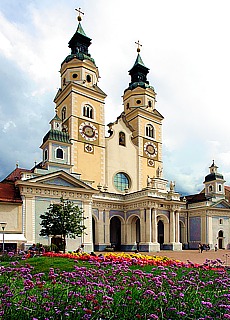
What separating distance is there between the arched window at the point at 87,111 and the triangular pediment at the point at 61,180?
1375 cm

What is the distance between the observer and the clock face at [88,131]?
143 feet

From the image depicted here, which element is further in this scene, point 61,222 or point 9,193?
point 9,193

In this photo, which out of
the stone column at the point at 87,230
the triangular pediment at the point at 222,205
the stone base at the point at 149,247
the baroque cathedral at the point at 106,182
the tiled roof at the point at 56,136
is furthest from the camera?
the triangular pediment at the point at 222,205

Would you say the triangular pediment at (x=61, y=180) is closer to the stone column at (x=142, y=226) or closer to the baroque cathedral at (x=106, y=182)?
the baroque cathedral at (x=106, y=182)

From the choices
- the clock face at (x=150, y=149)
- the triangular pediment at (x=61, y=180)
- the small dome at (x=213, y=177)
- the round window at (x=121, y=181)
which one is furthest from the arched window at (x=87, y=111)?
the small dome at (x=213, y=177)

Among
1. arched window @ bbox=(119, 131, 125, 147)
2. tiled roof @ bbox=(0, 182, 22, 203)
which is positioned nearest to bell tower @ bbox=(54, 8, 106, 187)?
arched window @ bbox=(119, 131, 125, 147)

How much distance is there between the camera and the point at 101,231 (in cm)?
4084

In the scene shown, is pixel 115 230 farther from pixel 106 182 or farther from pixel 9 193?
pixel 9 193

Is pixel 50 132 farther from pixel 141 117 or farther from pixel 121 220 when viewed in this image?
pixel 141 117

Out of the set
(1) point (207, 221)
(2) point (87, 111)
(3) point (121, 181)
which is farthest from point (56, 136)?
(1) point (207, 221)

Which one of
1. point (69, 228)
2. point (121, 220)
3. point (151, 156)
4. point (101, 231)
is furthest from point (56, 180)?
point (151, 156)

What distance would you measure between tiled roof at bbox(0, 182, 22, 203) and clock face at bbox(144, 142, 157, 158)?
82.0ft

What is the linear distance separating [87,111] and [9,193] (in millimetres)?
19368

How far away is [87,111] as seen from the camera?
4547 cm
